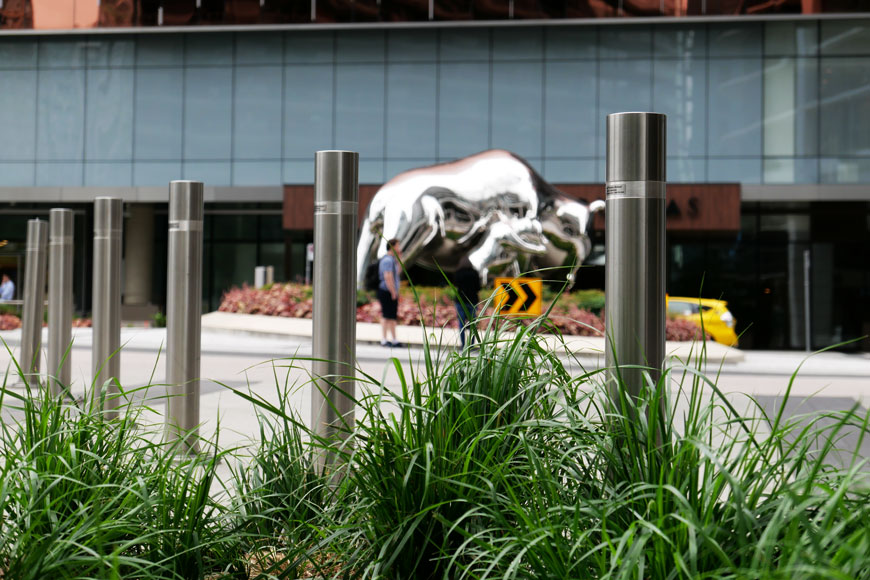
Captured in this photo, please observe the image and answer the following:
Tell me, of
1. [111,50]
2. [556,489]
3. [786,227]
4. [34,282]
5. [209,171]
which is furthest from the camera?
[111,50]

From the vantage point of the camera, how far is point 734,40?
3186cm

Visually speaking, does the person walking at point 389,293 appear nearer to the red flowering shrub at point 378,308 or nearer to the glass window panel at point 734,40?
the red flowering shrub at point 378,308

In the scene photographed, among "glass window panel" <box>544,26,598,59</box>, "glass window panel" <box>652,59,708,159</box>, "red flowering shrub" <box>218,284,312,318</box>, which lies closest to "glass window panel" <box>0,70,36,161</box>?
"red flowering shrub" <box>218,284,312,318</box>

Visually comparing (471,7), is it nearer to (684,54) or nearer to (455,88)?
(455,88)

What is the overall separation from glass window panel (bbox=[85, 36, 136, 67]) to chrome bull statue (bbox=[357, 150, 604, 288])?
17.7 metres

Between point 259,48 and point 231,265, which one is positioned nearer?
point 259,48

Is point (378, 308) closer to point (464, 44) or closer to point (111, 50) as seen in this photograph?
point (464, 44)

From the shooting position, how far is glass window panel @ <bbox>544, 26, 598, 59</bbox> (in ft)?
107

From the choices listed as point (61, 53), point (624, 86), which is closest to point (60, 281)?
point (624, 86)

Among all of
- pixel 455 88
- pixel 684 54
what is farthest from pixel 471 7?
pixel 684 54

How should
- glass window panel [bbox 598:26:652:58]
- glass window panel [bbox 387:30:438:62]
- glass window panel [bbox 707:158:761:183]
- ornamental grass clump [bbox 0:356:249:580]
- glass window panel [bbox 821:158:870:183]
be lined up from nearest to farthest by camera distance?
1. ornamental grass clump [bbox 0:356:249:580]
2. glass window panel [bbox 821:158:870:183]
3. glass window panel [bbox 707:158:761:183]
4. glass window panel [bbox 598:26:652:58]
5. glass window panel [bbox 387:30:438:62]

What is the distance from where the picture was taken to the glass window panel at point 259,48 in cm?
3397

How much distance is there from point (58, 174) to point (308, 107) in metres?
9.57

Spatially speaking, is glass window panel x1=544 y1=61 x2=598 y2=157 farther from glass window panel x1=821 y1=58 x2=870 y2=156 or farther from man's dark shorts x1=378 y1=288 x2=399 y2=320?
man's dark shorts x1=378 y1=288 x2=399 y2=320
